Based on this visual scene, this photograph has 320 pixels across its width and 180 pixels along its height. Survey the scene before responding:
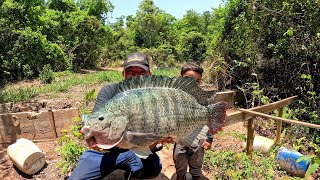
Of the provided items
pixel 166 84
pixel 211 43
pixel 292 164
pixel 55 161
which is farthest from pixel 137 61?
pixel 211 43

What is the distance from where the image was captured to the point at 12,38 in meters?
16.5

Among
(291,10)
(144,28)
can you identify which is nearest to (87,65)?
(144,28)

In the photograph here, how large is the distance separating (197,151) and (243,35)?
19.3ft

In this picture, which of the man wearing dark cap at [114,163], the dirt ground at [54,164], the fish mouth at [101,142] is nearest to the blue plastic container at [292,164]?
the dirt ground at [54,164]

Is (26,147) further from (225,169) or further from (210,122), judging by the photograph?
(210,122)

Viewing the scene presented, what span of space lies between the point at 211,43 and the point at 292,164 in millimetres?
6153

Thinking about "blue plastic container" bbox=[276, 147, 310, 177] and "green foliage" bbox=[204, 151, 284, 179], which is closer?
"green foliage" bbox=[204, 151, 284, 179]

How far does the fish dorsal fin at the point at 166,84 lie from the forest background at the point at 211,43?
5.26 meters

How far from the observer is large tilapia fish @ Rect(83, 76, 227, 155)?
2.16 metres

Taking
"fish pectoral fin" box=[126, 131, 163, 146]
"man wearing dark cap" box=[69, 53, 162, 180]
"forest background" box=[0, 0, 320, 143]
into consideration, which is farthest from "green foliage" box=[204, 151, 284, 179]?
"fish pectoral fin" box=[126, 131, 163, 146]

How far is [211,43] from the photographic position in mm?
10750

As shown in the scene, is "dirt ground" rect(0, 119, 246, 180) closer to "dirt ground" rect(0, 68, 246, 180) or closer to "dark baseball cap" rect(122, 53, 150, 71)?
"dirt ground" rect(0, 68, 246, 180)

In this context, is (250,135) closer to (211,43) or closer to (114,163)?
(114,163)

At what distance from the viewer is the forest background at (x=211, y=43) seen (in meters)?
7.95
